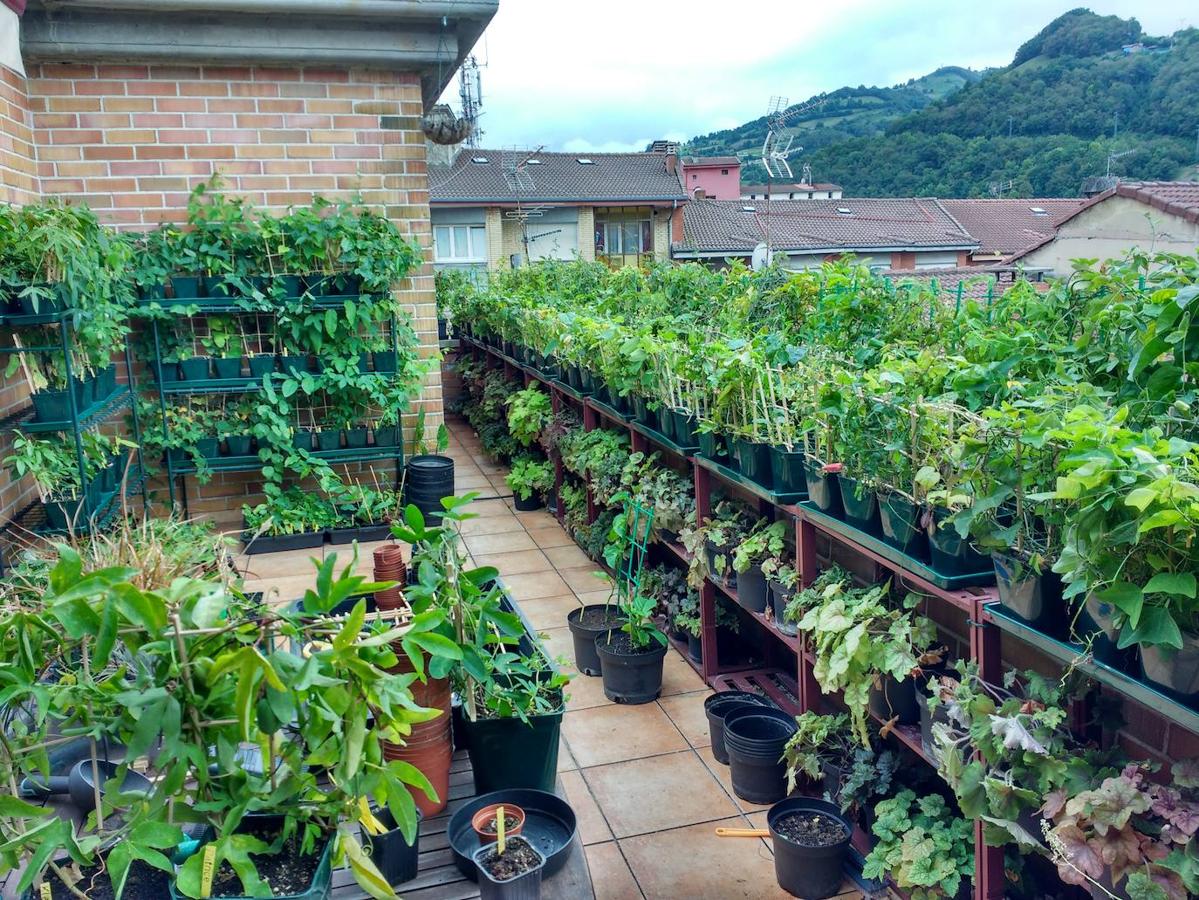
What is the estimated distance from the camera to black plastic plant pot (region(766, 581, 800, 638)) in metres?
3.65

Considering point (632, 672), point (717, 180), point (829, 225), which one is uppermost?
point (717, 180)

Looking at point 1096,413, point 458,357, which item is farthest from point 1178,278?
point 458,357

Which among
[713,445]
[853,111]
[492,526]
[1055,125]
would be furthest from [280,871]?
[853,111]

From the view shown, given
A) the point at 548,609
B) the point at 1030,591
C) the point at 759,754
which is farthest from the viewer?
the point at 548,609

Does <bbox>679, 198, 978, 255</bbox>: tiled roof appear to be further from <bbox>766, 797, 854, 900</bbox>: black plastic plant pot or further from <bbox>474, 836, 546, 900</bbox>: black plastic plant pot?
<bbox>474, 836, 546, 900</bbox>: black plastic plant pot

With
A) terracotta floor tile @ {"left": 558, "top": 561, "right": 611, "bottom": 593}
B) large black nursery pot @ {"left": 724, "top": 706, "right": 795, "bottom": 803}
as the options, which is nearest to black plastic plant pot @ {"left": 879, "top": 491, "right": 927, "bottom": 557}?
large black nursery pot @ {"left": 724, "top": 706, "right": 795, "bottom": 803}

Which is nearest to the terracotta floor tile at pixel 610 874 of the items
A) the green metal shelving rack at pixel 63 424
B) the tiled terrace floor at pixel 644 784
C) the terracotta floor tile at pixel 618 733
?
the tiled terrace floor at pixel 644 784

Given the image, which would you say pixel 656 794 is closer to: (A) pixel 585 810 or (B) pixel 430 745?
(A) pixel 585 810

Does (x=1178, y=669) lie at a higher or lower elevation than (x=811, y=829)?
higher

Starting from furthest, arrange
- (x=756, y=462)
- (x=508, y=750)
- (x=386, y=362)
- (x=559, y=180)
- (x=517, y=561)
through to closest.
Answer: (x=559, y=180) → (x=517, y=561) → (x=386, y=362) → (x=756, y=462) → (x=508, y=750)

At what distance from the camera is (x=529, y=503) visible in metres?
→ 7.64

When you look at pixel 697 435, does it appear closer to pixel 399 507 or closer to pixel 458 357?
pixel 399 507

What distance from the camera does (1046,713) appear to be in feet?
7.53

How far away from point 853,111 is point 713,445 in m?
54.8
